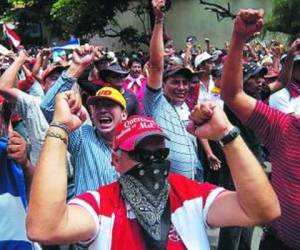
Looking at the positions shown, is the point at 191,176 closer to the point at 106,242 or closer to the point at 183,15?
the point at 106,242

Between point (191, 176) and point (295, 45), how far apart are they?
1260 mm

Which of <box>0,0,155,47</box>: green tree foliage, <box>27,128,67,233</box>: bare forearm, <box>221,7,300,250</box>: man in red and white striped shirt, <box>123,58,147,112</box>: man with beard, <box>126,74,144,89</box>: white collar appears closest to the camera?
<box>27,128,67,233</box>: bare forearm

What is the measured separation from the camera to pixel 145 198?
2.53 meters

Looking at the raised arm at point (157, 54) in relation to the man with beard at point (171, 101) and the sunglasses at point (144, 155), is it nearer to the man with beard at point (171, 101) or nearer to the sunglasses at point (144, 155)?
the man with beard at point (171, 101)

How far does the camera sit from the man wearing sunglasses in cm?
225

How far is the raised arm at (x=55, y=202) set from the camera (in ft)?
7.27

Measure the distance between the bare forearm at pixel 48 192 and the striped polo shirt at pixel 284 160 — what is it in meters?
1.39

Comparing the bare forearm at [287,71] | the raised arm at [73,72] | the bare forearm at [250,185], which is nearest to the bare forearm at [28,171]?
the bare forearm at [250,185]

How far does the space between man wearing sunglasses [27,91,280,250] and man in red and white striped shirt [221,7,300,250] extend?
2.50 ft

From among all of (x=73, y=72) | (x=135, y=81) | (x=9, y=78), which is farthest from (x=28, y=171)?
(x=135, y=81)

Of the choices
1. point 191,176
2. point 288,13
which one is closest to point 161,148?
point 191,176

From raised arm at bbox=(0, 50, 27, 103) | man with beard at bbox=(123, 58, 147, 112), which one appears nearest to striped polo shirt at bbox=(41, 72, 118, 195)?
raised arm at bbox=(0, 50, 27, 103)

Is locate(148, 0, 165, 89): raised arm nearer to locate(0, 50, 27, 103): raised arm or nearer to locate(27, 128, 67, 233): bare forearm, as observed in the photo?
locate(0, 50, 27, 103): raised arm

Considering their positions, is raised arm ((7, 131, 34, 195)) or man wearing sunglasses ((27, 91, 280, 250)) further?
raised arm ((7, 131, 34, 195))
